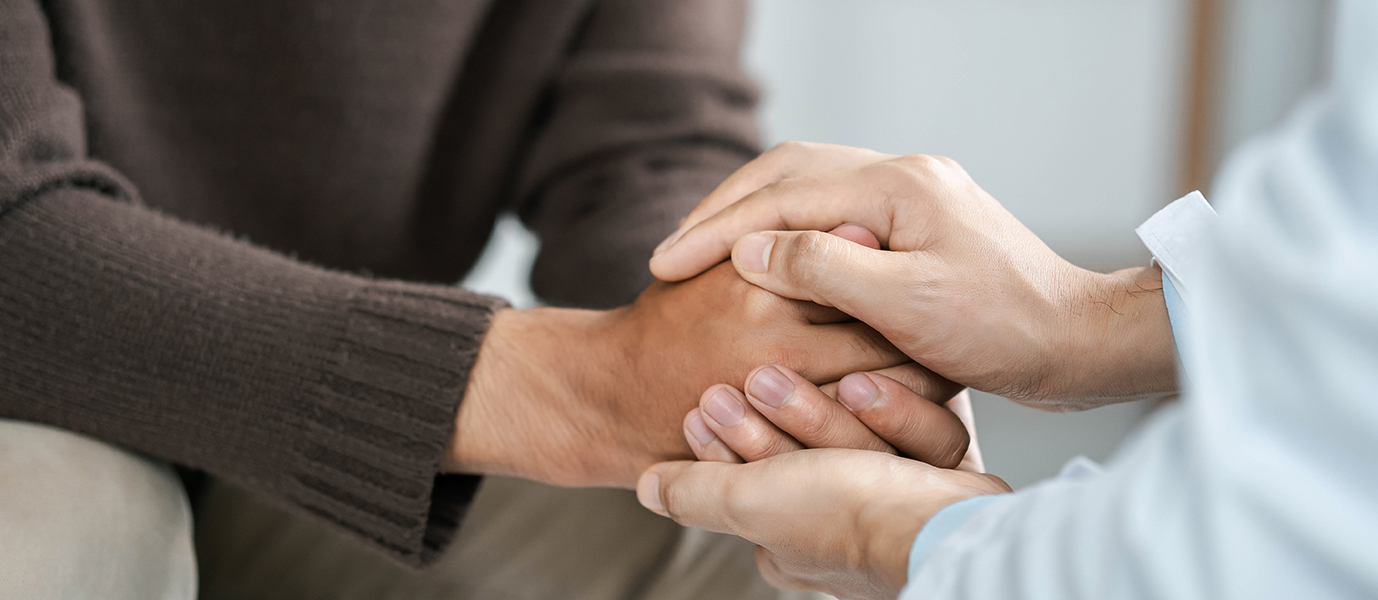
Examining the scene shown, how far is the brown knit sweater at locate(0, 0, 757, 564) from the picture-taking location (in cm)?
56

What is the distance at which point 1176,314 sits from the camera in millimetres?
502

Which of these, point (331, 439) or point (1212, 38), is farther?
point (1212, 38)

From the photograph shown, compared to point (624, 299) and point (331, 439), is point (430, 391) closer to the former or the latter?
point (331, 439)

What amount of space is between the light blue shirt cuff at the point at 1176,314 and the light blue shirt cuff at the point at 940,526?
0.71 ft

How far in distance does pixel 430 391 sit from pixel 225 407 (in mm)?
142

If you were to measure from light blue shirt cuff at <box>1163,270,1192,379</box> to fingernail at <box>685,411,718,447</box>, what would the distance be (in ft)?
0.95

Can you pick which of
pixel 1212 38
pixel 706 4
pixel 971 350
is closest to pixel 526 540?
pixel 971 350

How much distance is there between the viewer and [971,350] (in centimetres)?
51

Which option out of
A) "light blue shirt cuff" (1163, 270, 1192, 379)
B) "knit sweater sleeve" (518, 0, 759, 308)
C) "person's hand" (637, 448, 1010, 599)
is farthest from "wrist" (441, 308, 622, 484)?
"light blue shirt cuff" (1163, 270, 1192, 379)

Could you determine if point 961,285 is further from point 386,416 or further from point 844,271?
point 386,416

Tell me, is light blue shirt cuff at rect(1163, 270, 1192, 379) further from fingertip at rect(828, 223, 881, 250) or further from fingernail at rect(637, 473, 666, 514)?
fingernail at rect(637, 473, 666, 514)

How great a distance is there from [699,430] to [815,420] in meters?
0.08

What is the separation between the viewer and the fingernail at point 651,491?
533mm

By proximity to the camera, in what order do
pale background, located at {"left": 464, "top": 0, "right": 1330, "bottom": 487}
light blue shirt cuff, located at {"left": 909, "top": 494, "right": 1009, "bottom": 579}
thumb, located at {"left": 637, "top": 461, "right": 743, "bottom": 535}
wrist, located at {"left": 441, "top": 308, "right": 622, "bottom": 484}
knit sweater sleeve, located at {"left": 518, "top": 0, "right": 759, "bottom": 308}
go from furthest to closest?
pale background, located at {"left": 464, "top": 0, "right": 1330, "bottom": 487} < knit sweater sleeve, located at {"left": 518, "top": 0, "right": 759, "bottom": 308} < wrist, located at {"left": 441, "top": 308, "right": 622, "bottom": 484} < thumb, located at {"left": 637, "top": 461, "right": 743, "bottom": 535} < light blue shirt cuff, located at {"left": 909, "top": 494, "right": 1009, "bottom": 579}
